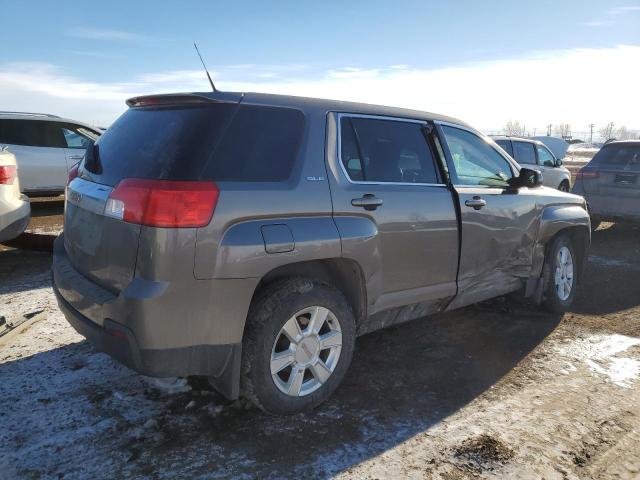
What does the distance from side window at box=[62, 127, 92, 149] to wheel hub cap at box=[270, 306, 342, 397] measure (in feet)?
28.5

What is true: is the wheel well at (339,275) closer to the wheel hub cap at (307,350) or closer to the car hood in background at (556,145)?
the wheel hub cap at (307,350)

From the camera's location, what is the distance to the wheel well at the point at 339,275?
9.68ft

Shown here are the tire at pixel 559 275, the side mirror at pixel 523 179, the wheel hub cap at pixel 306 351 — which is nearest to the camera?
the wheel hub cap at pixel 306 351

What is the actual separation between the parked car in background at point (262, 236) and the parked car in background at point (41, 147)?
7.26m

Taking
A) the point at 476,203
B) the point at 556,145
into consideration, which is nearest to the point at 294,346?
the point at 476,203

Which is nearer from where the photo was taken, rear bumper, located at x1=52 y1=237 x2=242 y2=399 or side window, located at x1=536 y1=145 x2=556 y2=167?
rear bumper, located at x1=52 y1=237 x2=242 y2=399

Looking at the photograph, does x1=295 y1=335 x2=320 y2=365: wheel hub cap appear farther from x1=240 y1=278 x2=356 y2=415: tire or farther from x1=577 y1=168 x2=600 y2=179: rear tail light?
x1=577 y1=168 x2=600 y2=179: rear tail light

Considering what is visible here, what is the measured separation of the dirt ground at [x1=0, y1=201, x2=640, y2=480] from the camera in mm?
2572

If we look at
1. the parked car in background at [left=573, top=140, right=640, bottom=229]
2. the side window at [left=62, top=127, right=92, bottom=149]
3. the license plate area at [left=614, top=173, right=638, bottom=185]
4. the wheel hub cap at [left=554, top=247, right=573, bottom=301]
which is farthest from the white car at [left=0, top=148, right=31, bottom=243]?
the license plate area at [left=614, top=173, right=638, bottom=185]

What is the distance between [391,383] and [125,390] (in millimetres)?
1734

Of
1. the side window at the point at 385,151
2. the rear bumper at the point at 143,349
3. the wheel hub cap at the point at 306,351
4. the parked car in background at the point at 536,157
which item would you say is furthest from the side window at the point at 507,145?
the rear bumper at the point at 143,349

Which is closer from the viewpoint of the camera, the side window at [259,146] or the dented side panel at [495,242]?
the side window at [259,146]

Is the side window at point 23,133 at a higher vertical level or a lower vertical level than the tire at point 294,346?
higher

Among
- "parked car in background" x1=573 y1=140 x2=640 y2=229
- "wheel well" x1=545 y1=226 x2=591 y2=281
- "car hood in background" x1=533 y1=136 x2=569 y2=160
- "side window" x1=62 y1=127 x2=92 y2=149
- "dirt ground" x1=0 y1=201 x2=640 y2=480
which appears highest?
"car hood in background" x1=533 y1=136 x2=569 y2=160
